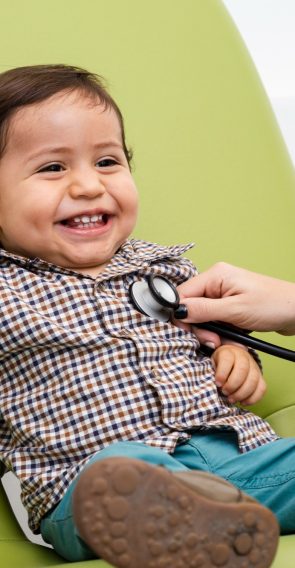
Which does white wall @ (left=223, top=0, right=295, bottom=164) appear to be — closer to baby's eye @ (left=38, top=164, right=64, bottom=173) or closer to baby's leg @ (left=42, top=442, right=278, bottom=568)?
baby's eye @ (left=38, top=164, right=64, bottom=173)

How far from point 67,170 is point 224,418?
1.22 ft

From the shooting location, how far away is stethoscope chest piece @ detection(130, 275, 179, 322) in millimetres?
1355

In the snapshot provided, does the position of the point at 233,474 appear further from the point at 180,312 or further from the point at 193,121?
the point at 193,121

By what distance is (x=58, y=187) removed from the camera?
1348mm

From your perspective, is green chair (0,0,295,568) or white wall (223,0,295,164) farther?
white wall (223,0,295,164)

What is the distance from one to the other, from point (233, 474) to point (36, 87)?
549mm

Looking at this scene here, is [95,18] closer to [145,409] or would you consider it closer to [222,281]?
[222,281]

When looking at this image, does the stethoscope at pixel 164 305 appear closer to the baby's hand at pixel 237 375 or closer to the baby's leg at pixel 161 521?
the baby's hand at pixel 237 375

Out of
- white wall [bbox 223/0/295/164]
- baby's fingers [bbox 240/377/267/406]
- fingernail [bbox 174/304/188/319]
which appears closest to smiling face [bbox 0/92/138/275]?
fingernail [bbox 174/304/188/319]

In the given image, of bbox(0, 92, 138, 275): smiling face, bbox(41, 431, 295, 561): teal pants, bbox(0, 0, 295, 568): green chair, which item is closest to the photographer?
bbox(41, 431, 295, 561): teal pants

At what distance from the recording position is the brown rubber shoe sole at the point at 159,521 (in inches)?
34.8

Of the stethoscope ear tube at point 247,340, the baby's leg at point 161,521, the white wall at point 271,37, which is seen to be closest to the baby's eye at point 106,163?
the stethoscope ear tube at point 247,340

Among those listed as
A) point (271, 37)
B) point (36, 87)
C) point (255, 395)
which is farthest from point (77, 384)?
point (271, 37)

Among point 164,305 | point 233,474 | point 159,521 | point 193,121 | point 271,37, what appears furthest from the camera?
point 271,37
